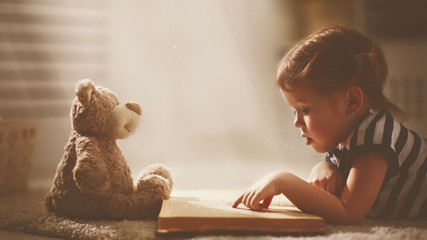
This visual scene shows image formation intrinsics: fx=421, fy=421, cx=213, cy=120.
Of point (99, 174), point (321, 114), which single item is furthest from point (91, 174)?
point (321, 114)

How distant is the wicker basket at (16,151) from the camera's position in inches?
42.3

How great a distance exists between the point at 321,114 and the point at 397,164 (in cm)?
15

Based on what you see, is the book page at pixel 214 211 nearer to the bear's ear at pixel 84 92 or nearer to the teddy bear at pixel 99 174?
the teddy bear at pixel 99 174

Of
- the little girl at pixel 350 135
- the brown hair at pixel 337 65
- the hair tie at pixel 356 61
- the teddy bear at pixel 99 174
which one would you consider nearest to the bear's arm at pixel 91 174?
the teddy bear at pixel 99 174

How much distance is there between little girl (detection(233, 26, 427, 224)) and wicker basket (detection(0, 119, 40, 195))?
0.67 metres

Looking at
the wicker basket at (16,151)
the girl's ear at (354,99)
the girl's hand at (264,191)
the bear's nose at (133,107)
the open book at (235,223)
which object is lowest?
the wicker basket at (16,151)

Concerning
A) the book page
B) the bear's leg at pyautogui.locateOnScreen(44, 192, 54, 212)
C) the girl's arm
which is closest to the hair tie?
the girl's arm

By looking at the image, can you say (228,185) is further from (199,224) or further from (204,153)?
(199,224)

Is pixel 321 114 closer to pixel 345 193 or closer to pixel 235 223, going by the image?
pixel 345 193

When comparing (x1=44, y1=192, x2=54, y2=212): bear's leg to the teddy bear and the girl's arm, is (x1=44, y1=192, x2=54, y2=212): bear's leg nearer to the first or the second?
the teddy bear

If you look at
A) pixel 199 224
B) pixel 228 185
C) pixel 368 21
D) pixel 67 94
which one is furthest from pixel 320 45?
pixel 368 21

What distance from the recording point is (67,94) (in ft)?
4.43

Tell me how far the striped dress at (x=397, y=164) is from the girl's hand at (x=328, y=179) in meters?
0.02

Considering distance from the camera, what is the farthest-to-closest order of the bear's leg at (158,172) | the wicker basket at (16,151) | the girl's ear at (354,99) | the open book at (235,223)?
the wicker basket at (16,151)
the bear's leg at (158,172)
the girl's ear at (354,99)
the open book at (235,223)
